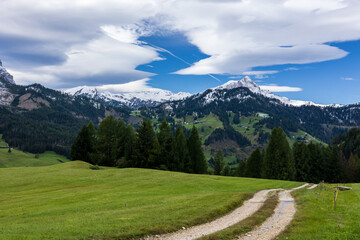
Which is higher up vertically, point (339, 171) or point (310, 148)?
point (310, 148)

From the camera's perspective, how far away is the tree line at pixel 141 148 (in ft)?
261

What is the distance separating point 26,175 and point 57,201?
27.1 meters

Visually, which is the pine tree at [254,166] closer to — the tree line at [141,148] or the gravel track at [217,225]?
the tree line at [141,148]

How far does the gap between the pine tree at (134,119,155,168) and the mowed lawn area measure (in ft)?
76.0

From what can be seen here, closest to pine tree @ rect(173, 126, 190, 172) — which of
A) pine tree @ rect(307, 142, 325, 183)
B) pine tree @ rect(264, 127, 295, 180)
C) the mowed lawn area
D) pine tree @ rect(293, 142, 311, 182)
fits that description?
Result: pine tree @ rect(264, 127, 295, 180)

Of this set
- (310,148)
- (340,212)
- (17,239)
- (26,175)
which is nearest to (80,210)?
(17,239)

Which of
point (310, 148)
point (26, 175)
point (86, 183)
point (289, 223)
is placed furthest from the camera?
point (310, 148)

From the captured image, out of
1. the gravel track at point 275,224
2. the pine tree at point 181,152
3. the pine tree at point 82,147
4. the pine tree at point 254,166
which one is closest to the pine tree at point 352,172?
the pine tree at point 254,166

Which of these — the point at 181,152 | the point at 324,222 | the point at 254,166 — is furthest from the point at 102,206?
the point at 254,166

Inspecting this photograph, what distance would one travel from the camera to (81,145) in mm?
90375

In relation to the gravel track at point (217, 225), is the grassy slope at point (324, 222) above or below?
above

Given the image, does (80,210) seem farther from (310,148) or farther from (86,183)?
(310,148)

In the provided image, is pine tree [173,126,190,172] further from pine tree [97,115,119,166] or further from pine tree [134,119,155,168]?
Answer: pine tree [97,115,119,166]

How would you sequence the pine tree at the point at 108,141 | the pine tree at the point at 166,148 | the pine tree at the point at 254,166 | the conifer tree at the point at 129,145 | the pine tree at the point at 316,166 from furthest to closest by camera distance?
the pine tree at the point at 254,166, the pine tree at the point at 316,166, the pine tree at the point at 108,141, the conifer tree at the point at 129,145, the pine tree at the point at 166,148
